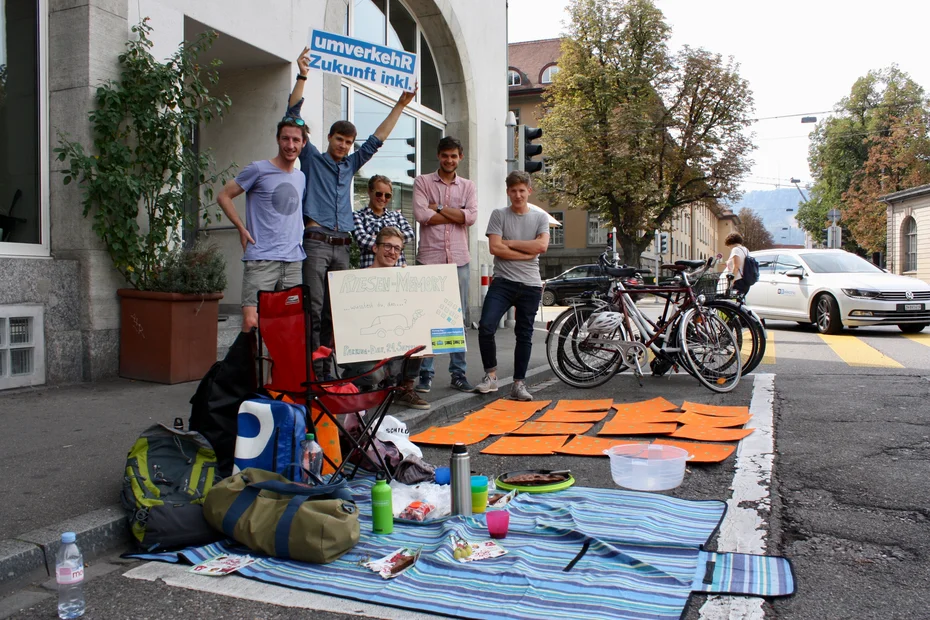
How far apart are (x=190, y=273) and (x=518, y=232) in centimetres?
292

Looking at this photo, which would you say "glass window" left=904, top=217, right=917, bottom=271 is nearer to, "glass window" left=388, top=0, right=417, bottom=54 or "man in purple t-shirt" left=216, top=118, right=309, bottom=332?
"glass window" left=388, top=0, right=417, bottom=54

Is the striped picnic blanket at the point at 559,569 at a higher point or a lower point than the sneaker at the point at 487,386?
lower

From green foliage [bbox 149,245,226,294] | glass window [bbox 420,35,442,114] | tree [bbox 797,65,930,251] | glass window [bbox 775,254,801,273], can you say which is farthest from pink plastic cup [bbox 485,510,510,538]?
tree [bbox 797,65,930,251]

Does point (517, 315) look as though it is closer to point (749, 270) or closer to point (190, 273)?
point (190, 273)

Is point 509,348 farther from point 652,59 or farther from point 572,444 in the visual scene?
point 652,59

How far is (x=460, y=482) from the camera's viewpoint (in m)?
3.48

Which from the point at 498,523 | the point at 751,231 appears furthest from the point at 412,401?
the point at 751,231

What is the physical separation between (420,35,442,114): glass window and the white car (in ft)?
24.2

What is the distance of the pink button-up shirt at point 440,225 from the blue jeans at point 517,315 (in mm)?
445

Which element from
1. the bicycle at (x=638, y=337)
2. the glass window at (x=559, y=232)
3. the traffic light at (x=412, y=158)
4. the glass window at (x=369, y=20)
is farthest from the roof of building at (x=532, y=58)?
the bicycle at (x=638, y=337)

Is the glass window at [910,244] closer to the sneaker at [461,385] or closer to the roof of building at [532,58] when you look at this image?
the roof of building at [532,58]

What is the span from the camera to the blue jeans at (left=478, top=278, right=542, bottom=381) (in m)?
6.61

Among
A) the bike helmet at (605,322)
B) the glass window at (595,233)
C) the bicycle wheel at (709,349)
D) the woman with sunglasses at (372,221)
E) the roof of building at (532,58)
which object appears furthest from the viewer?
the roof of building at (532,58)

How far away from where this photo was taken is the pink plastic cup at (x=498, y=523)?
10.5 feet
